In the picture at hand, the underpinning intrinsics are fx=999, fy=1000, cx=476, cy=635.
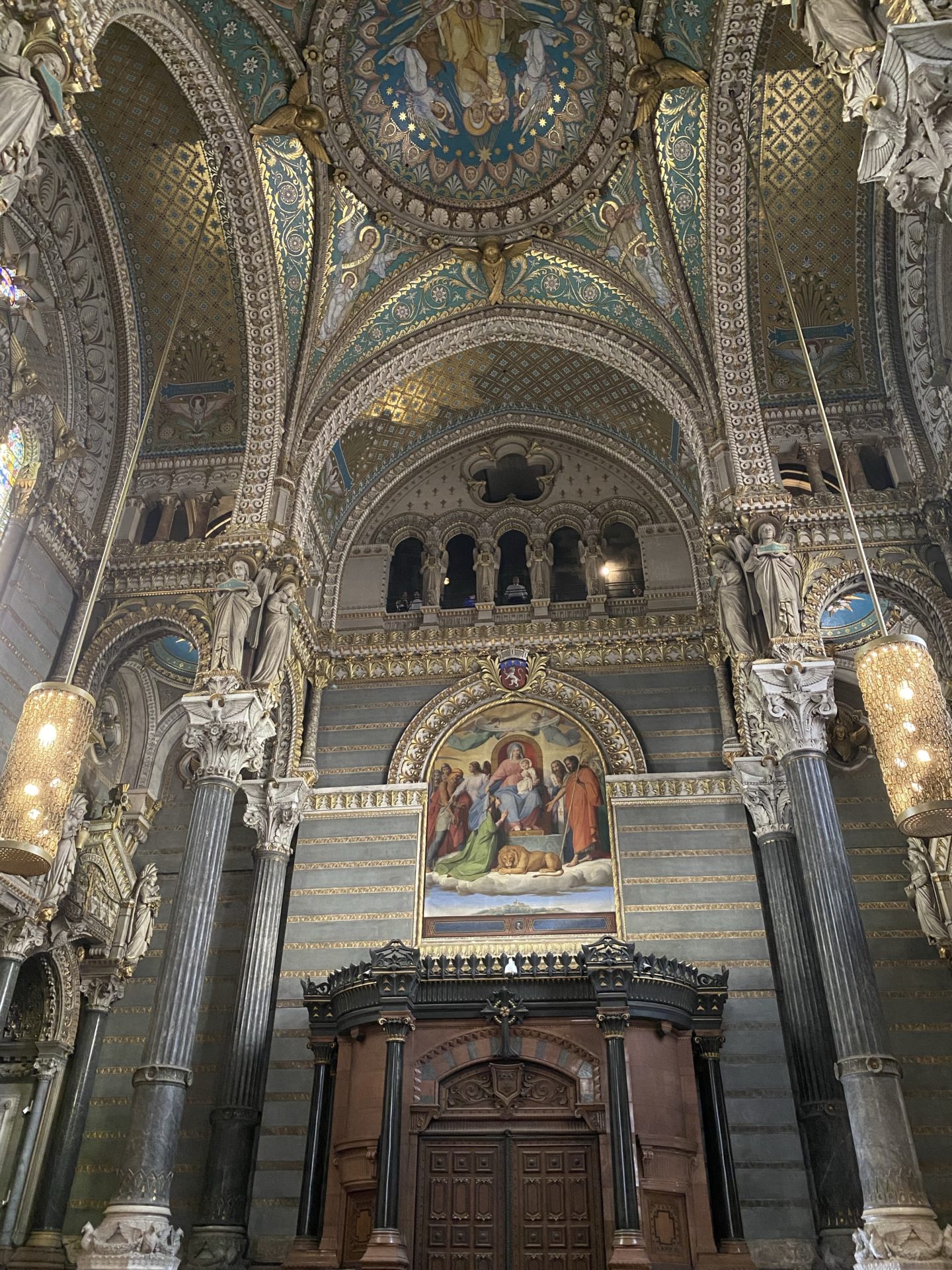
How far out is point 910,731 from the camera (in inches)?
314

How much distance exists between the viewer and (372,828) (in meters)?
14.9

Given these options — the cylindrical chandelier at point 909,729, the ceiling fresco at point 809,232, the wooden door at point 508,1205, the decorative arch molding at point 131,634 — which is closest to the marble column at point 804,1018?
the wooden door at point 508,1205

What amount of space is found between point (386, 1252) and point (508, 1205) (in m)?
1.49

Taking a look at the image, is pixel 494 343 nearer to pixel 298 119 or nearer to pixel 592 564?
pixel 592 564

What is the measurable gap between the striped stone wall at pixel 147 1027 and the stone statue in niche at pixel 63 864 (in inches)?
126

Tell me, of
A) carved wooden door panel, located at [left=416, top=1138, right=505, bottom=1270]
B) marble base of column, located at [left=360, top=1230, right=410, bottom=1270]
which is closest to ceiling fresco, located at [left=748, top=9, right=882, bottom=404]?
carved wooden door panel, located at [left=416, top=1138, right=505, bottom=1270]

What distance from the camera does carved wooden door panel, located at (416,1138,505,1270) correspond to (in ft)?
34.1

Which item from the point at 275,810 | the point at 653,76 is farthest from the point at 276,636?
the point at 653,76

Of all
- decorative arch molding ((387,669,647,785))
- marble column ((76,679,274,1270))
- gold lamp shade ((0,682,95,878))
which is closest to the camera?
gold lamp shade ((0,682,95,878))

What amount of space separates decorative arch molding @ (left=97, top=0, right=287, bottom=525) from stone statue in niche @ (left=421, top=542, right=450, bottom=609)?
13.2ft

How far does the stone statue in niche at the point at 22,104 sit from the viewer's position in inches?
255

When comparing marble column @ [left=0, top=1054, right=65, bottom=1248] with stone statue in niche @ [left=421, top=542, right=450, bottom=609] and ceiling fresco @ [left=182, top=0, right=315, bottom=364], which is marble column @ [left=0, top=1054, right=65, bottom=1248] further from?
ceiling fresco @ [left=182, top=0, right=315, bottom=364]

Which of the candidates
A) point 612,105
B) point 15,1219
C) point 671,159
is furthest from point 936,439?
point 15,1219

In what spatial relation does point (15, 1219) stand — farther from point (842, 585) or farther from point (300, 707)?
point (842, 585)
